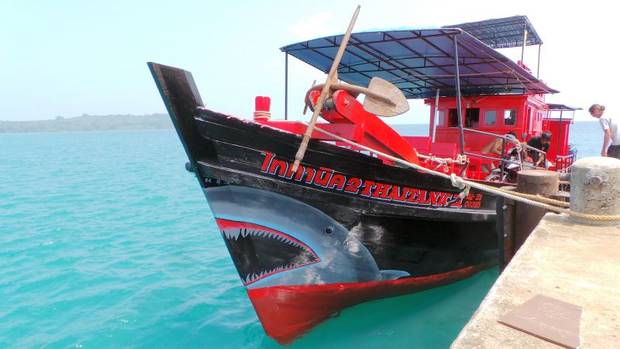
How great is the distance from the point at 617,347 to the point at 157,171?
1227 inches

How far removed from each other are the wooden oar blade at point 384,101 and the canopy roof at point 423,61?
1.75 meters

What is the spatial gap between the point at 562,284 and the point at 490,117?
7663 millimetres

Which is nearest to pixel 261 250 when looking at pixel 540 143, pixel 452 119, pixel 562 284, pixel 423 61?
pixel 562 284

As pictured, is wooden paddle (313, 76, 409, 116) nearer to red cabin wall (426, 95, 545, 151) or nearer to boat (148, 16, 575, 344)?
boat (148, 16, 575, 344)

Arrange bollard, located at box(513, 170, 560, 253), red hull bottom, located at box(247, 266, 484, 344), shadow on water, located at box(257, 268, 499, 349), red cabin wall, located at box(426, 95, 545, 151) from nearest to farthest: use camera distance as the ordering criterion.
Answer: bollard, located at box(513, 170, 560, 253) < red hull bottom, located at box(247, 266, 484, 344) < shadow on water, located at box(257, 268, 499, 349) < red cabin wall, located at box(426, 95, 545, 151)

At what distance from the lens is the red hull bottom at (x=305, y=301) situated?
494 cm

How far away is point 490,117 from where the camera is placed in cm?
927

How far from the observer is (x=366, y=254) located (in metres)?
5.02

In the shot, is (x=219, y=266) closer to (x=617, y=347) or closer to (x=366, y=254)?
(x=366, y=254)

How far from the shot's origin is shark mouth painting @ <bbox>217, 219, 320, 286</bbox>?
4640 mm

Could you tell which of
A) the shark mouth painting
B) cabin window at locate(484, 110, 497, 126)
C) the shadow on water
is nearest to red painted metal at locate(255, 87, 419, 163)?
the shark mouth painting

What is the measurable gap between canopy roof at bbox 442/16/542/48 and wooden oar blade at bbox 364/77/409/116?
6651 mm

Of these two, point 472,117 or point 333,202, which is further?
point 472,117

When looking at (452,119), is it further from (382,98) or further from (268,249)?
(268,249)
